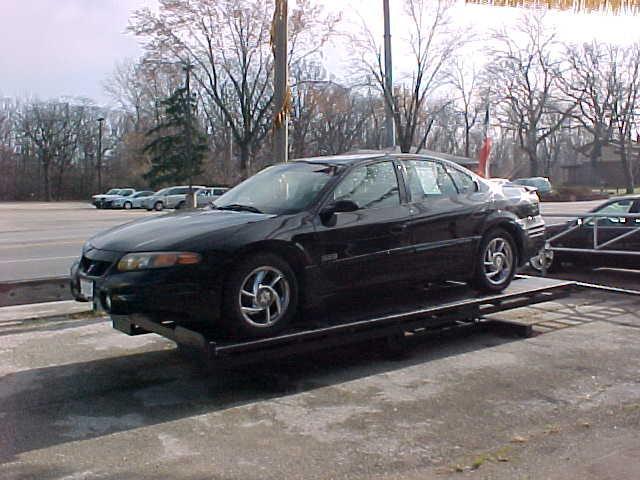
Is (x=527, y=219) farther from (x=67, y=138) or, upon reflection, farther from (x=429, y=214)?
(x=67, y=138)

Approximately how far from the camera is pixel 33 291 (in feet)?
25.1

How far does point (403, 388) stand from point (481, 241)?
2155 mm

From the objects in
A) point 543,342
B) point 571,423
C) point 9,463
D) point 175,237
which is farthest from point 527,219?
point 9,463

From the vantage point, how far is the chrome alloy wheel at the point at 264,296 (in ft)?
18.1

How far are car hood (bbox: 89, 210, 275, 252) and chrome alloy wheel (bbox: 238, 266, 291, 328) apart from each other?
1.35 ft

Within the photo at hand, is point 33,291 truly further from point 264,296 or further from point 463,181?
point 463,181

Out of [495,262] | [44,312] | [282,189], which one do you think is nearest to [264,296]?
[282,189]

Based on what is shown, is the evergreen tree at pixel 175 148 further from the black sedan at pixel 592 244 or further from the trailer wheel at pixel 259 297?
the trailer wheel at pixel 259 297

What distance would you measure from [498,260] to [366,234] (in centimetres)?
190

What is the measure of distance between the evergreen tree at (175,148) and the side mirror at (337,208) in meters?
51.3

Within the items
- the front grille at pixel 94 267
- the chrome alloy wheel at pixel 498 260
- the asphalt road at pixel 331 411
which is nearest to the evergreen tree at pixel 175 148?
the chrome alloy wheel at pixel 498 260

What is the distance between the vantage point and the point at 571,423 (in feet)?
15.7

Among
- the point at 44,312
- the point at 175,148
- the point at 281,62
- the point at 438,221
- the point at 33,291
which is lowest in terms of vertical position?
the point at 44,312

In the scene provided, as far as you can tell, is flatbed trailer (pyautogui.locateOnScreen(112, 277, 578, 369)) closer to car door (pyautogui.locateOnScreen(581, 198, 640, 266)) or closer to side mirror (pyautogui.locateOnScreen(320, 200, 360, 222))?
side mirror (pyautogui.locateOnScreen(320, 200, 360, 222))
